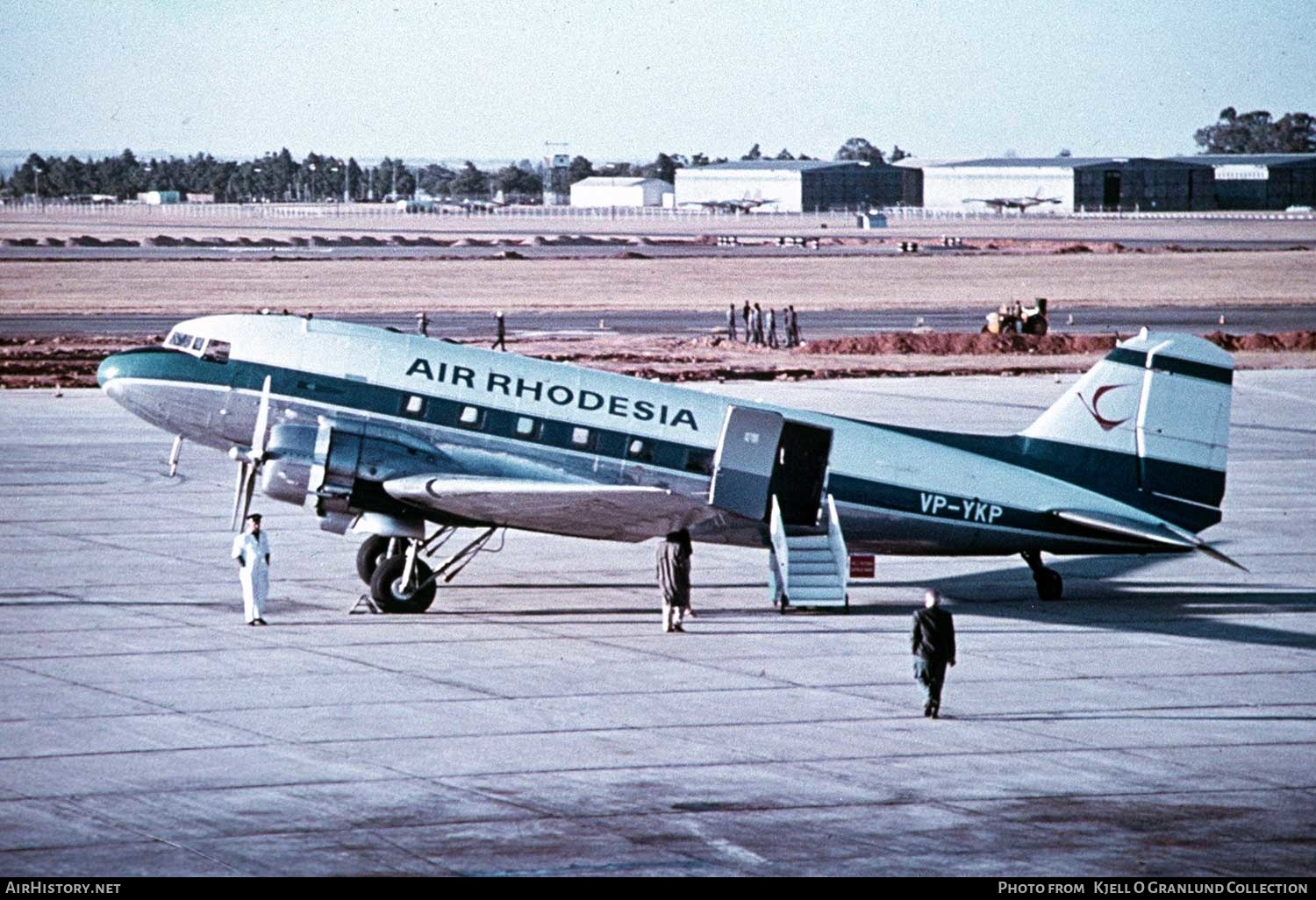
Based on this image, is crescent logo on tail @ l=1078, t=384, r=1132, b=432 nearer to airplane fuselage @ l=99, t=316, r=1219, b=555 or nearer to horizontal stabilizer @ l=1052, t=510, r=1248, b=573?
airplane fuselage @ l=99, t=316, r=1219, b=555

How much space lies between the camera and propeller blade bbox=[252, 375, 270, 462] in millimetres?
29000

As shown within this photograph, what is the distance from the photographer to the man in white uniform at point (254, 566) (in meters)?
27.7

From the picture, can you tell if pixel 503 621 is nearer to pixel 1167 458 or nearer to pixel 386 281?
pixel 1167 458

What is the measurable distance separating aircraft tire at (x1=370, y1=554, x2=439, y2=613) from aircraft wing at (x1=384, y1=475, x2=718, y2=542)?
3.87 feet

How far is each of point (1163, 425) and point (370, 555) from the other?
14289 mm

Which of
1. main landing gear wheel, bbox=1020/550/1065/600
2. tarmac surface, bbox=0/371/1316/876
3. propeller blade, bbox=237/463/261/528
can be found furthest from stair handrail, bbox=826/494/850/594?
propeller blade, bbox=237/463/261/528

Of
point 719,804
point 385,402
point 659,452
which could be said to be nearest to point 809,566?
point 659,452

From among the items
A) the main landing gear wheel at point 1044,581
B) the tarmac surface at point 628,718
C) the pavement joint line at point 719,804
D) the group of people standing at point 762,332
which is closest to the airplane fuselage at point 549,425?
the main landing gear wheel at point 1044,581

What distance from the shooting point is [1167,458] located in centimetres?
3083

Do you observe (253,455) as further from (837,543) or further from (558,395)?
(837,543)

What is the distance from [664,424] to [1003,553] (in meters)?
6.48

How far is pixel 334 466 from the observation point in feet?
94.8

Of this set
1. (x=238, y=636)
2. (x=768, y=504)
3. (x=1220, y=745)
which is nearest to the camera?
(x=1220, y=745)
